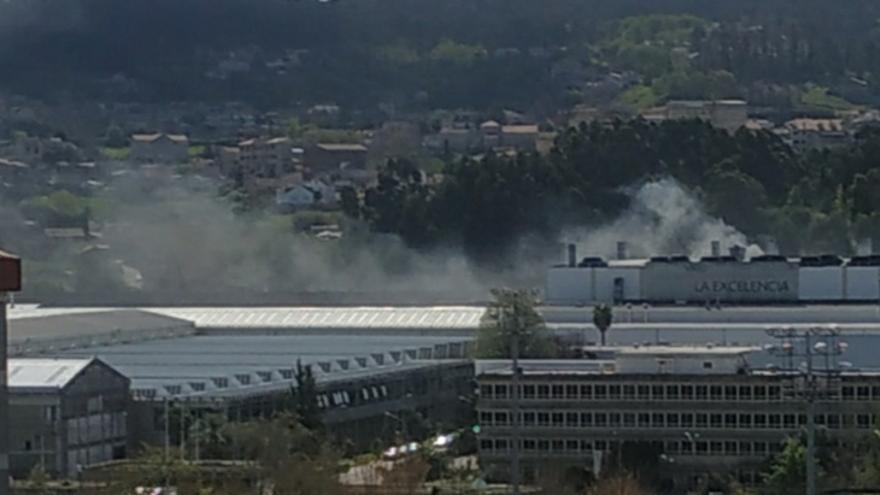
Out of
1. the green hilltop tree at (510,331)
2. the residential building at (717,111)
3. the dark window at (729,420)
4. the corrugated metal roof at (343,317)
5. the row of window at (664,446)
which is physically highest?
the residential building at (717,111)

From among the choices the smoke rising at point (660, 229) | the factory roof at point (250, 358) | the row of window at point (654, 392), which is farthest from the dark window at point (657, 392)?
the smoke rising at point (660, 229)

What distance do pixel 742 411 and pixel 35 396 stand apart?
6.22 metres

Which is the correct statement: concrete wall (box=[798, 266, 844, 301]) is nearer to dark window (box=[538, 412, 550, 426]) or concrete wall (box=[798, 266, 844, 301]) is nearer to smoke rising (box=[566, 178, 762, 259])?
dark window (box=[538, 412, 550, 426])

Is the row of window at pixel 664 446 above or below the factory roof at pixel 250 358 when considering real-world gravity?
below

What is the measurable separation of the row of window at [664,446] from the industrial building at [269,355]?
121 inches

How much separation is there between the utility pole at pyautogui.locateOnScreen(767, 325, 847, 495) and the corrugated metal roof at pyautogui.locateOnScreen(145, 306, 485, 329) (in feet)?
34.5

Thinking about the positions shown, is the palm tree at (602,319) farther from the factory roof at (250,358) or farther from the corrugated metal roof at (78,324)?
the corrugated metal roof at (78,324)

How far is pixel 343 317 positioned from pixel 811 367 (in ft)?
68.7

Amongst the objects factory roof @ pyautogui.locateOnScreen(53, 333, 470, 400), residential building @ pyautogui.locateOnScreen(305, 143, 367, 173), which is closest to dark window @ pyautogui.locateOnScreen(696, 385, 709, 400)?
factory roof @ pyautogui.locateOnScreen(53, 333, 470, 400)

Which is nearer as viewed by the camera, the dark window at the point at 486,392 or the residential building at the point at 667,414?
the residential building at the point at 667,414

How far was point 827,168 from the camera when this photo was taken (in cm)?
5491

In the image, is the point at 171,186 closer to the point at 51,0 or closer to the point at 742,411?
the point at 51,0

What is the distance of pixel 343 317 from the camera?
40812 mm

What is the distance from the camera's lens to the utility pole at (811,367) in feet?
62.3
